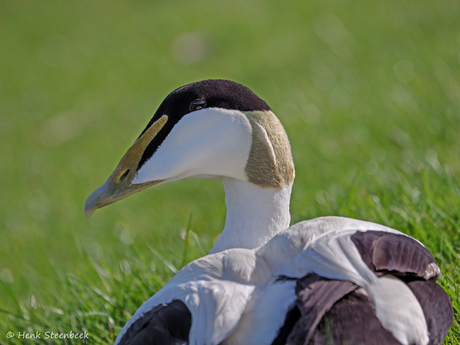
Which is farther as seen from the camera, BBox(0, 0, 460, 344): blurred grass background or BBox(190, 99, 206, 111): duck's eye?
BBox(0, 0, 460, 344): blurred grass background

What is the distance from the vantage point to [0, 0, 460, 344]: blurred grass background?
272cm

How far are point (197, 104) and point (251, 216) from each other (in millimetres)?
481

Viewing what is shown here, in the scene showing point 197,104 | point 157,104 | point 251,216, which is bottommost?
point 157,104

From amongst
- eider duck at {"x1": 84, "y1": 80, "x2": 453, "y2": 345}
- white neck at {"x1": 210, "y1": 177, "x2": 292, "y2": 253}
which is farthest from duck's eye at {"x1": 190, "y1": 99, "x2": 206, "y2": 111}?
white neck at {"x1": 210, "y1": 177, "x2": 292, "y2": 253}

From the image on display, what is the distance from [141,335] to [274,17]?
915cm

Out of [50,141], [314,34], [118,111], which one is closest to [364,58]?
[314,34]

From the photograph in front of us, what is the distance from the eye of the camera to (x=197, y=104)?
193 cm

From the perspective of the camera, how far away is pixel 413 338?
4.65ft

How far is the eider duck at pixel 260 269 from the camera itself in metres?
1.40

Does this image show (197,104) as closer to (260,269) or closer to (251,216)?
(251,216)

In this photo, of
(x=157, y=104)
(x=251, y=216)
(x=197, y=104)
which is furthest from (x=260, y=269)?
(x=157, y=104)

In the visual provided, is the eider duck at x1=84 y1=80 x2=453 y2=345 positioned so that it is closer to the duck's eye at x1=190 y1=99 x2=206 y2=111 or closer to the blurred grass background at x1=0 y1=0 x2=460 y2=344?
the duck's eye at x1=190 y1=99 x2=206 y2=111

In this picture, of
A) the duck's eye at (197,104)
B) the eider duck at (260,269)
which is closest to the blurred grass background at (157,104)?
the eider duck at (260,269)

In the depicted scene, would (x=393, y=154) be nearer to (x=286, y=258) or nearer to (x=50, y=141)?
(x=286, y=258)
